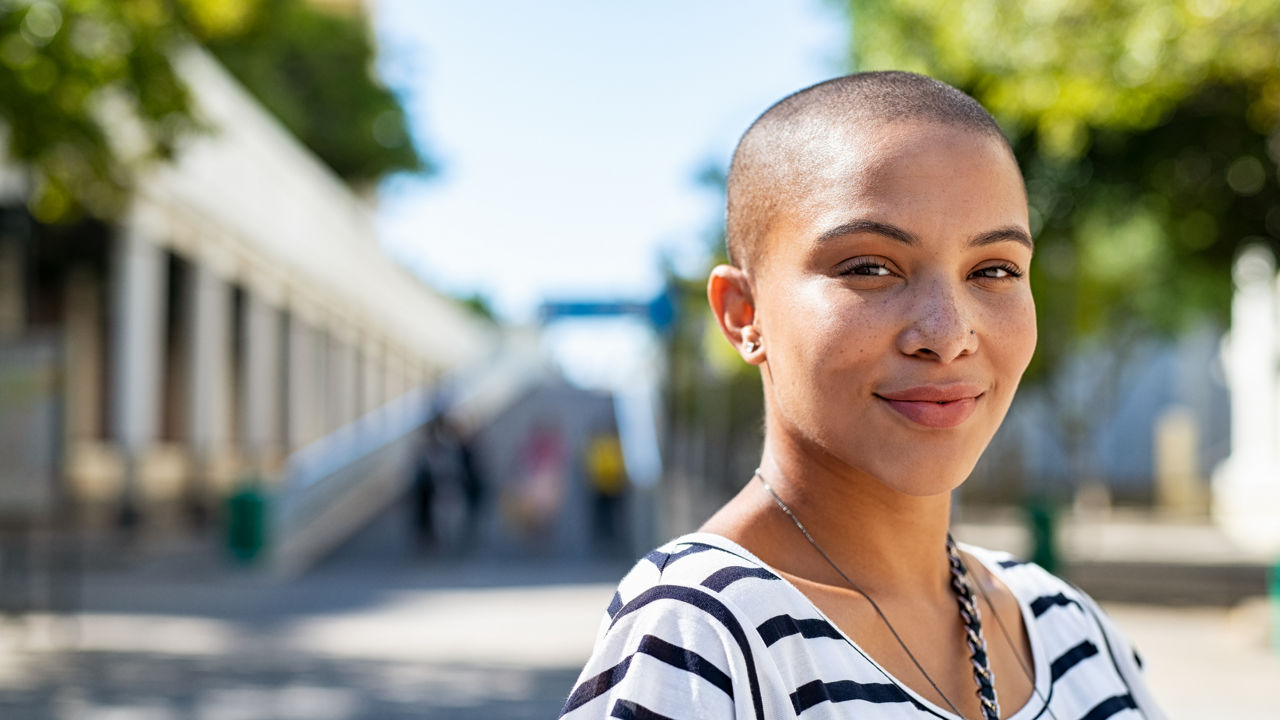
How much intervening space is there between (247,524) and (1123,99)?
11.1 meters

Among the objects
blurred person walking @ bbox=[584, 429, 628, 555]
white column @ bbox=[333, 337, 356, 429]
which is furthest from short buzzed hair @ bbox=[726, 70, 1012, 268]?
white column @ bbox=[333, 337, 356, 429]

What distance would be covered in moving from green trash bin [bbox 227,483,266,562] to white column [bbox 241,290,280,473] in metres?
11.7

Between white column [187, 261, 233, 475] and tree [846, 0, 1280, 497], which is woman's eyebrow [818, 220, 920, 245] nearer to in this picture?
tree [846, 0, 1280, 497]

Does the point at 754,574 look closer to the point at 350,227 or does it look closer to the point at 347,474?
the point at 347,474

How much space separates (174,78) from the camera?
11.1 meters

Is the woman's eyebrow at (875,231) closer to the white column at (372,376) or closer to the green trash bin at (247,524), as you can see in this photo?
the green trash bin at (247,524)

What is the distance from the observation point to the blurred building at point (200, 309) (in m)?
20.9

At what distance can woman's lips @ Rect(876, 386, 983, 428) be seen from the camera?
1.35 metres

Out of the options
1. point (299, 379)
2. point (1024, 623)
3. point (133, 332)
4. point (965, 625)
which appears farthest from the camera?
point (299, 379)

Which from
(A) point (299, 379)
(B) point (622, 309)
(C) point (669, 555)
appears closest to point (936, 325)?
(C) point (669, 555)

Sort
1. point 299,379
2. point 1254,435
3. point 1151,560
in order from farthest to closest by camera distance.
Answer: point 299,379, point 1254,435, point 1151,560

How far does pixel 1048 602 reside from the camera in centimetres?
168

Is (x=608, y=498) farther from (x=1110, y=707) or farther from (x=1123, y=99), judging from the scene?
(x=1110, y=707)

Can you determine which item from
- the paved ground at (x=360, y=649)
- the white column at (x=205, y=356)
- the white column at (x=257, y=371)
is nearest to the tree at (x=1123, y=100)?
the paved ground at (x=360, y=649)
